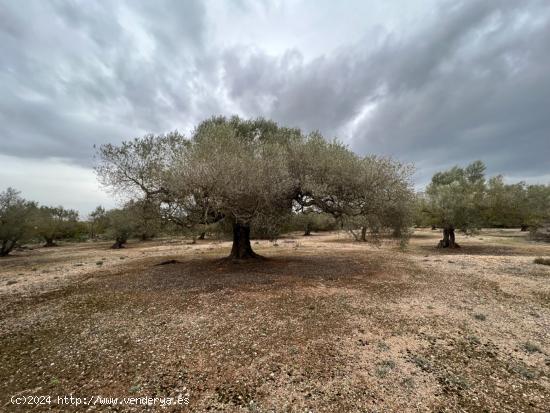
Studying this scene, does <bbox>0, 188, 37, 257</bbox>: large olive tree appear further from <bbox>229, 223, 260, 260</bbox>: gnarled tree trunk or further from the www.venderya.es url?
the www.venderya.es url

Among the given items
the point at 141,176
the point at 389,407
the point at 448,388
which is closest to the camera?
the point at 389,407

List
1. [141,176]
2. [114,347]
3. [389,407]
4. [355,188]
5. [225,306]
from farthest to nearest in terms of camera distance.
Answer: [141,176] → [355,188] → [225,306] → [114,347] → [389,407]

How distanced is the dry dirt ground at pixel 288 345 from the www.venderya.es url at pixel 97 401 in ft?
0.29

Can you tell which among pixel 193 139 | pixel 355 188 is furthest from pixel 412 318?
pixel 193 139

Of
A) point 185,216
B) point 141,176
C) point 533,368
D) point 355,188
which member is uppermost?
point 141,176

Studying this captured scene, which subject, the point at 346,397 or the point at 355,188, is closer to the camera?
the point at 346,397

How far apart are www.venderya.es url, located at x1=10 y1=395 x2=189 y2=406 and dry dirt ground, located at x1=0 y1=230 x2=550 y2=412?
9 cm

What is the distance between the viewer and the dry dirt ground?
5016mm

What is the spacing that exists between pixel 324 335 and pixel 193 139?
551 inches

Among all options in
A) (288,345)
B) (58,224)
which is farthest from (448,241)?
(58,224)

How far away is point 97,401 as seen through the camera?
16.2 feet

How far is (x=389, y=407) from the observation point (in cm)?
465

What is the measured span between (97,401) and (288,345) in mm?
4063

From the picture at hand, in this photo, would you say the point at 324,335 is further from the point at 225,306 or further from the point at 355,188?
the point at 355,188
